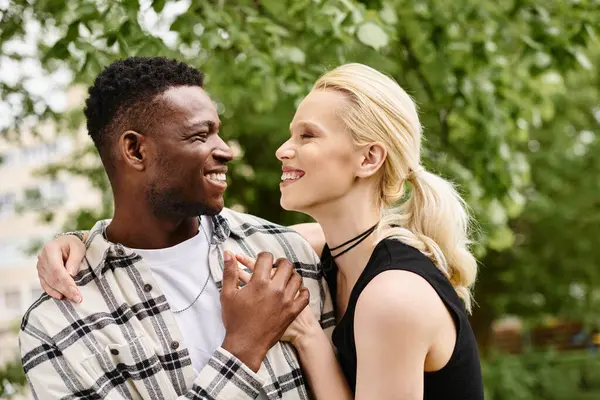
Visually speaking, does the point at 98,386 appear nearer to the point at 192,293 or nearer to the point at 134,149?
the point at 192,293

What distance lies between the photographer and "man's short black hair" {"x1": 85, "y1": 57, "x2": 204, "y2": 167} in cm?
248

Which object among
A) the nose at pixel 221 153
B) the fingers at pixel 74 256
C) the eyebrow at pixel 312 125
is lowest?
the fingers at pixel 74 256

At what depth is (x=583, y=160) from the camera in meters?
10.8

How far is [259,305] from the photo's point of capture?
239cm

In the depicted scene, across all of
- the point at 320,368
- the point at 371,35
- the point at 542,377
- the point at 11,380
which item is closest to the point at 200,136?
the point at 320,368

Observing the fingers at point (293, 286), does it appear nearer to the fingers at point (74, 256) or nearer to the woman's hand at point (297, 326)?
the woman's hand at point (297, 326)

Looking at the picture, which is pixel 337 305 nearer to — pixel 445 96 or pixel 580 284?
pixel 445 96

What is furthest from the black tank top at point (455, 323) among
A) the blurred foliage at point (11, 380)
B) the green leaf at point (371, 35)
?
the blurred foliage at point (11, 380)

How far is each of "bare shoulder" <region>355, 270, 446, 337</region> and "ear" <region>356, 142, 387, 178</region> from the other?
14.8 inches

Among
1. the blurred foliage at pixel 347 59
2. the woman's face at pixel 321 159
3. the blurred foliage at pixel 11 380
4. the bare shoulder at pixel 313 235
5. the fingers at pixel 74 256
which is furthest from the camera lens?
the blurred foliage at pixel 11 380

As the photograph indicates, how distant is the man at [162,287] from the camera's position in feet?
7.42

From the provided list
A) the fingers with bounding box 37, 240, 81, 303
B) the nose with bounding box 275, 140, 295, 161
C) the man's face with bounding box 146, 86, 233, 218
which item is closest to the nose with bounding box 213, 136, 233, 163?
the man's face with bounding box 146, 86, 233, 218

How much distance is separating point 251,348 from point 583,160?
945 centimetres

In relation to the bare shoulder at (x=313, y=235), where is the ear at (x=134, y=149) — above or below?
above
